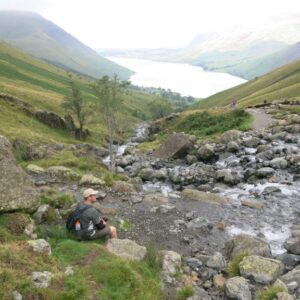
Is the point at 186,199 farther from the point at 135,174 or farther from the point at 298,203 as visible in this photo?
the point at 135,174

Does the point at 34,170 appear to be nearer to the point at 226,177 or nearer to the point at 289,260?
the point at 226,177

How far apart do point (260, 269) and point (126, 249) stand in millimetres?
5997

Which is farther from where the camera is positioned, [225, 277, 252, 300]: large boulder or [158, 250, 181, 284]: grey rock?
[158, 250, 181, 284]: grey rock

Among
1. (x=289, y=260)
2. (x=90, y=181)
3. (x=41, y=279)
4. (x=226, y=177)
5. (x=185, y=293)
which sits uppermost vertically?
(x=41, y=279)

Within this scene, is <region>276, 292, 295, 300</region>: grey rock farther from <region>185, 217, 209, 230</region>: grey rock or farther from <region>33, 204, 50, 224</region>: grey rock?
<region>33, 204, 50, 224</region>: grey rock

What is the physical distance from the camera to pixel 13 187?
18453 mm

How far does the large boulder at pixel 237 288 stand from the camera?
49.9ft

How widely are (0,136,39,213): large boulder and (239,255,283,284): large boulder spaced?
10719mm

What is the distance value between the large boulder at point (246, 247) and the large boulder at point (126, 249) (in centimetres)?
494

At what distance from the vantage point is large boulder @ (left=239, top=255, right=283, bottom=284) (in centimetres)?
1630

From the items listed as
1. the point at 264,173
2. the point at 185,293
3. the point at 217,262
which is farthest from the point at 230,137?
the point at 185,293

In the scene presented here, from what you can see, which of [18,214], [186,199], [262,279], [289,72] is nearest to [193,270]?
[262,279]

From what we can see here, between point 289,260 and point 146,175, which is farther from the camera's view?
point 146,175

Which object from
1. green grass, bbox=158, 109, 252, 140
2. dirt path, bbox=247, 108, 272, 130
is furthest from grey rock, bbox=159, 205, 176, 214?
green grass, bbox=158, 109, 252, 140
